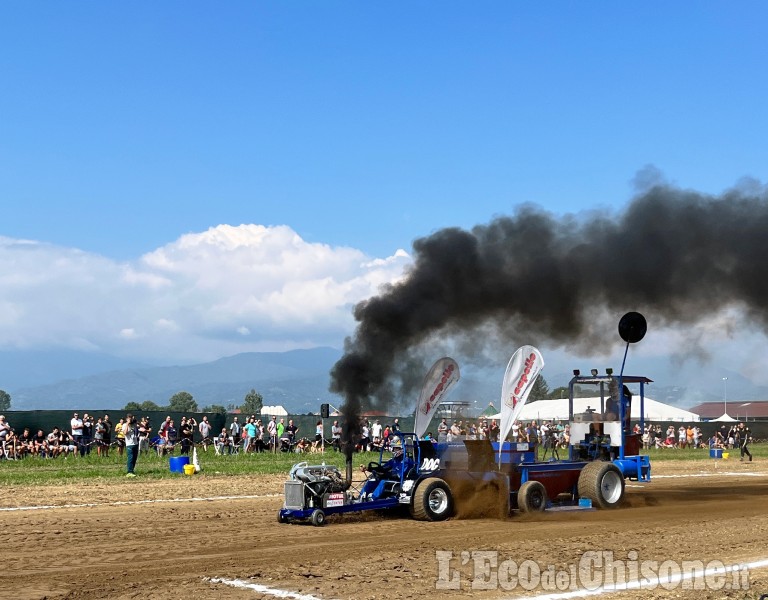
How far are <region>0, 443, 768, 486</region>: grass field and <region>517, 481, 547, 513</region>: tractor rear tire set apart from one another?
12616 millimetres

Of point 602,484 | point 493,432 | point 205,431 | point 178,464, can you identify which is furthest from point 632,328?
point 205,431

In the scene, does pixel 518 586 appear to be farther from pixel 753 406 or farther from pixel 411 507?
pixel 753 406

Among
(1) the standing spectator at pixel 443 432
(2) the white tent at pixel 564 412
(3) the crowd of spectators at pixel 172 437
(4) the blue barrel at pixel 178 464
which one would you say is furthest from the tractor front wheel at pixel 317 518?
(2) the white tent at pixel 564 412

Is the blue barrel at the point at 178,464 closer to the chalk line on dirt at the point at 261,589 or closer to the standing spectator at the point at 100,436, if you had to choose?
the standing spectator at the point at 100,436

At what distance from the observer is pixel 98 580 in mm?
10367

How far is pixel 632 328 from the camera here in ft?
67.1

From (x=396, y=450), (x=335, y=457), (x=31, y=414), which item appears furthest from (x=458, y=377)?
(x=31, y=414)

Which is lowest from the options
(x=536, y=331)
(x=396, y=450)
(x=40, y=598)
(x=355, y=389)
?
(x=40, y=598)

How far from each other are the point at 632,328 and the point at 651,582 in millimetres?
10696

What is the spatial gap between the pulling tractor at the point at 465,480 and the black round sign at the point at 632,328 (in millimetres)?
1960

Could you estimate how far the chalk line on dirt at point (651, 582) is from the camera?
31.7ft

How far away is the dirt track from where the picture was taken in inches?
395

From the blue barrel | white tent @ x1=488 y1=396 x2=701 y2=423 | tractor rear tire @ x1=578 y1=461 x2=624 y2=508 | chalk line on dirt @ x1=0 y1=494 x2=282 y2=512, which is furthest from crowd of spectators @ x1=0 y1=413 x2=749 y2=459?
white tent @ x1=488 y1=396 x2=701 y2=423

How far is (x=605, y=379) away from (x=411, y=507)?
6090mm
